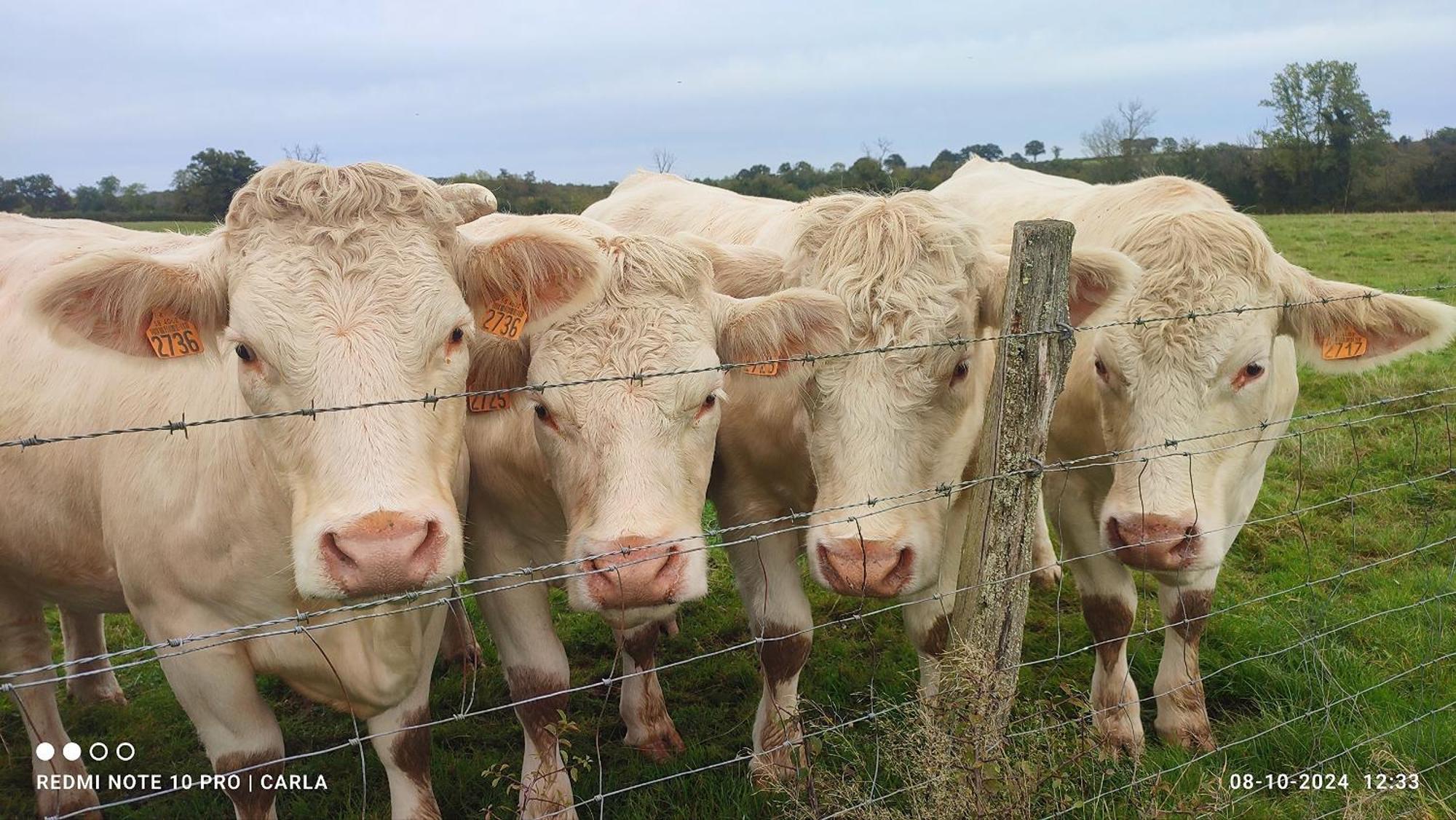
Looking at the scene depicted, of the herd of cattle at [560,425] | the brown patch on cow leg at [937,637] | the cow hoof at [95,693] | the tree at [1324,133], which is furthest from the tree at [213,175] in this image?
the tree at [1324,133]

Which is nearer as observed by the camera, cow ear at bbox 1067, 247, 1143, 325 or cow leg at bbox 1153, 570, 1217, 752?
cow ear at bbox 1067, 247, 1143, 325

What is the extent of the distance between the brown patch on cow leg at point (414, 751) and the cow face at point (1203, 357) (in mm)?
2620

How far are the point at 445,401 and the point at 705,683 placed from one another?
2.77 m

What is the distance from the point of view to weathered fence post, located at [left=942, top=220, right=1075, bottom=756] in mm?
2746

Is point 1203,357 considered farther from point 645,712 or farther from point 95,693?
point 95,693

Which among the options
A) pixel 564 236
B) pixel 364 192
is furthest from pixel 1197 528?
pixel 364 192

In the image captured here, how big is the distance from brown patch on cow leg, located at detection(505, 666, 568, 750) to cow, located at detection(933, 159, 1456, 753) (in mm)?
2000

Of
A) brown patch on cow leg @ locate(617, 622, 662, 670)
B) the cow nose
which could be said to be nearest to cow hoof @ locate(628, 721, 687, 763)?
brown patch on cow leg @ locate(617, 622, 662, 670)

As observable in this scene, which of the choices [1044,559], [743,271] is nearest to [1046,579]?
[1044,559]

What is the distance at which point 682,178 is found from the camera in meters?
7.37

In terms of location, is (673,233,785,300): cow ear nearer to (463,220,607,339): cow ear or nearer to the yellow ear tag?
the yellow ear tag

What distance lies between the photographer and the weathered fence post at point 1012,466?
108 inches

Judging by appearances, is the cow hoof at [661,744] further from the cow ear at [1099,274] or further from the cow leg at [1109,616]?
the cow ear at [1099,274]

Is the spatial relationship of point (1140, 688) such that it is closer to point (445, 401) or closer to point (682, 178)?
point (445, 401)
